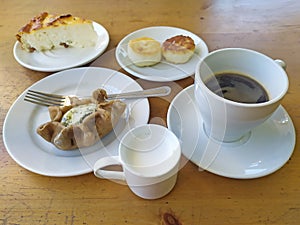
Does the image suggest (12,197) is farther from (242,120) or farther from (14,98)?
(242,120)

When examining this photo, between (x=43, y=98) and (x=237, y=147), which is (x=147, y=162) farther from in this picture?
(x=43, y=98)

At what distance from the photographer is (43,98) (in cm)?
72

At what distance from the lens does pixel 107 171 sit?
548 millimetres

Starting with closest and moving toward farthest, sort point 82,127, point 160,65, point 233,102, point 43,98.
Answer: point 233,102, point 82,127, point 43,98, point 160,65

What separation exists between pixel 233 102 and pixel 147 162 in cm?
18

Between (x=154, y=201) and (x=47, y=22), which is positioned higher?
(x=47, y=22)

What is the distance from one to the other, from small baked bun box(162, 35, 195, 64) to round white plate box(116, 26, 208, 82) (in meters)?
0.01

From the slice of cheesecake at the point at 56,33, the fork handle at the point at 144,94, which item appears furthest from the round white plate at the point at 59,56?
the fork handle at the point at 144,94

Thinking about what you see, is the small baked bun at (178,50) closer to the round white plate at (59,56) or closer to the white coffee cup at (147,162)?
the round white plate at (59,56)

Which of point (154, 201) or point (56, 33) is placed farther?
point (56, 33)

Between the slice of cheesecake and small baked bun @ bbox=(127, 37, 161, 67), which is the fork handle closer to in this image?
small baked bun @ bbox=(127, 37, 161, 67)

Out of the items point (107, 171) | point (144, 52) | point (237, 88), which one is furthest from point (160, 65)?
point (107, 171)

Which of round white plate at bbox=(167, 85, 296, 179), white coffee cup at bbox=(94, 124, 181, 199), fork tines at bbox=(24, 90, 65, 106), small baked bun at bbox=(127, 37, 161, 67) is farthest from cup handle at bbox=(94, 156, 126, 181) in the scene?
small baked bun at bbox=(127, 37, 161, 67)

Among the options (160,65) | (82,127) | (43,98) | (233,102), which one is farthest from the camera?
(160,65)
